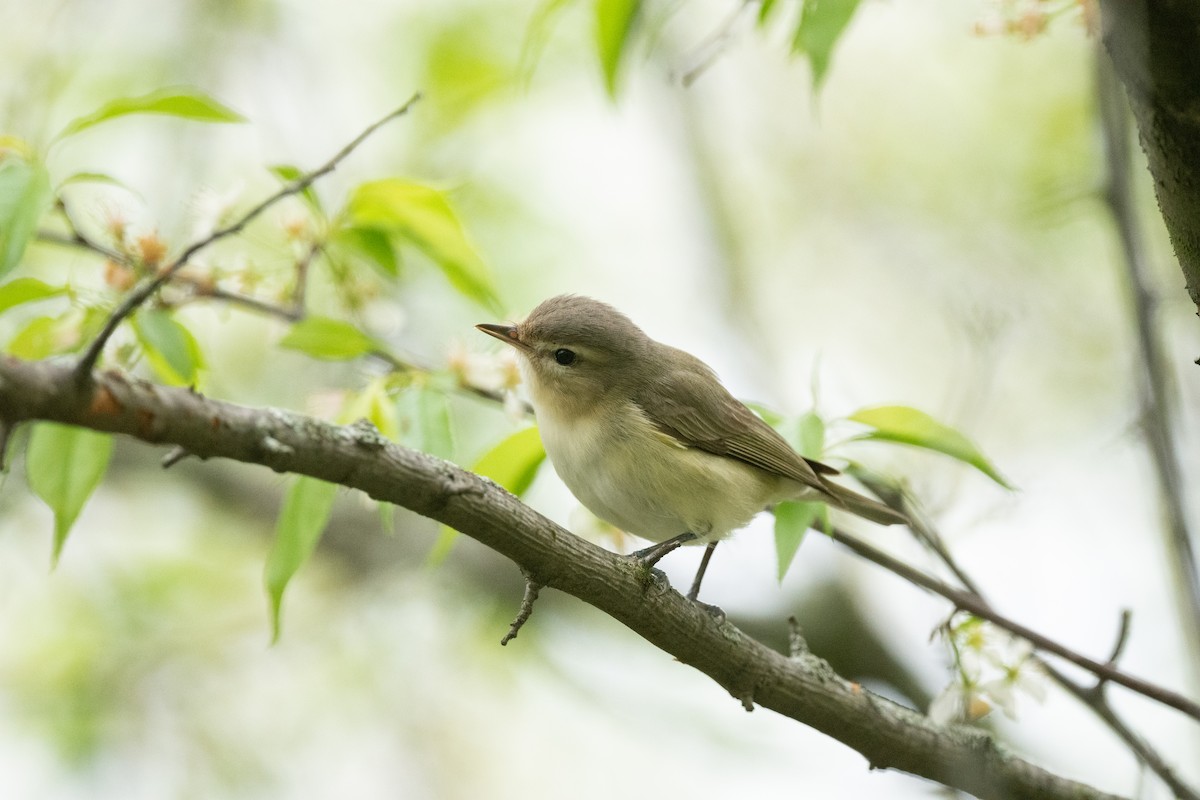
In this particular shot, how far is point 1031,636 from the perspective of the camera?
9.32 feet

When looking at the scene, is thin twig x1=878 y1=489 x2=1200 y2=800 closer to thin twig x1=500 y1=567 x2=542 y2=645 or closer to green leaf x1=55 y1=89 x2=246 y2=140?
thin twig x1=500 y1=567 x2=542 y2=645

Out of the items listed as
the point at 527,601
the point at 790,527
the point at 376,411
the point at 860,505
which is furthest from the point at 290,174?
the point at 860,505

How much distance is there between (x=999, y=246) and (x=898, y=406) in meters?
5.83

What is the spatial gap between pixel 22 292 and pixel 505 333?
1.66 metres

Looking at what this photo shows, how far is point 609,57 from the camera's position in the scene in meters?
2.83

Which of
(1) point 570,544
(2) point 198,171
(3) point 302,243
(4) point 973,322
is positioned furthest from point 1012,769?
(2) point 198,171

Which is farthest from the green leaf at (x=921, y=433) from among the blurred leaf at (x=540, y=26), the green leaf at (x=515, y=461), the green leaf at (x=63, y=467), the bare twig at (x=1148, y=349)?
the green leaf at (x=63, y=467)

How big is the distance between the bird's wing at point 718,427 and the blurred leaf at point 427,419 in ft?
3.45

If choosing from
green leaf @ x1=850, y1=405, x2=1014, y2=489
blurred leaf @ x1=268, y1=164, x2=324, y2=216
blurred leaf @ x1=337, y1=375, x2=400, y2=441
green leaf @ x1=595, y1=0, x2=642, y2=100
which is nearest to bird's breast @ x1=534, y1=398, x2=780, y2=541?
blurred leaf @ x1=337, y1=375, x2=400, y2=441

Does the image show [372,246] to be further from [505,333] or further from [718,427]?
[718,427]

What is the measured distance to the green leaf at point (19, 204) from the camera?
2209mm

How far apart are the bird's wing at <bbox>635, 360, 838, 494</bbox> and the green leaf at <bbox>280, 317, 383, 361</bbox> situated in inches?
46.1

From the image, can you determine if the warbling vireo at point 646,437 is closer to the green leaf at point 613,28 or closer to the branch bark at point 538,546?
the branch bark at point 538,546

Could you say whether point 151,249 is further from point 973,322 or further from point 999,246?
point 999,246
